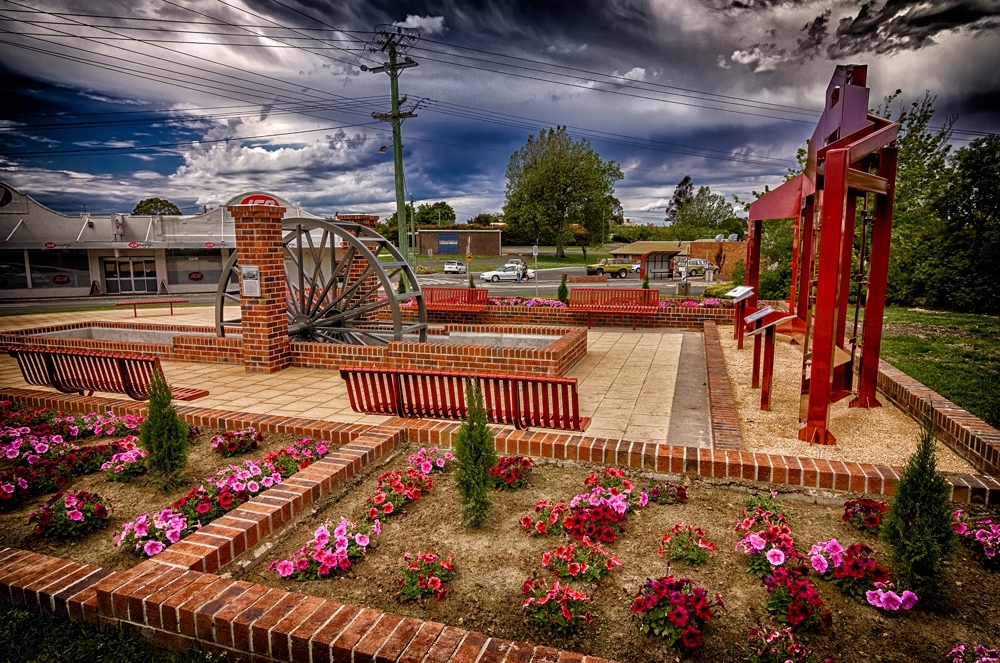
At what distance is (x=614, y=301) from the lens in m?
12.5

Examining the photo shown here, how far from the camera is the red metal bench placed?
12.9 m

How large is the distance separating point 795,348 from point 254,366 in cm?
814

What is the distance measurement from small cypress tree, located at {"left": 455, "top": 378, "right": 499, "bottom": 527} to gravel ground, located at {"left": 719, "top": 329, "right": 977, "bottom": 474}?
2.36 meters

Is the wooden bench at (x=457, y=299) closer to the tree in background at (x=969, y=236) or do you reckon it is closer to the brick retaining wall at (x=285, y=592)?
the brick retaining wall at (x=285, y=592)

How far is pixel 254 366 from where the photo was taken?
7707mm

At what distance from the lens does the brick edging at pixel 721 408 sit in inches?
172

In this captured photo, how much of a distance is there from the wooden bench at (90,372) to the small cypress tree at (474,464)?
4.09m

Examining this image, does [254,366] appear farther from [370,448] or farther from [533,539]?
[533,539]

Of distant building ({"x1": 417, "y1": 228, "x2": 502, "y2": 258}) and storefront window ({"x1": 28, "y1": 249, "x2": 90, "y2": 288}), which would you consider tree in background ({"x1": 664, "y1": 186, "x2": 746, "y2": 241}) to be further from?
storefront window ({"x1": 28, "y1": 249, "x2": 90, "y2": 288})

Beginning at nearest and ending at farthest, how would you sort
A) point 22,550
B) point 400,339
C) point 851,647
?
point 851,647
point 22,550
point 400,339

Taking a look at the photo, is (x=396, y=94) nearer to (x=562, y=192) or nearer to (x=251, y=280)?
(x=251, y=280)

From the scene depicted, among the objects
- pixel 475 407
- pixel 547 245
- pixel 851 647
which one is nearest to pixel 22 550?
pixel 475 407

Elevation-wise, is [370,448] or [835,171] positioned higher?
[835,171]

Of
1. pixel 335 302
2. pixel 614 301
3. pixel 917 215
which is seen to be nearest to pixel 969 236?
pixel 917 215
